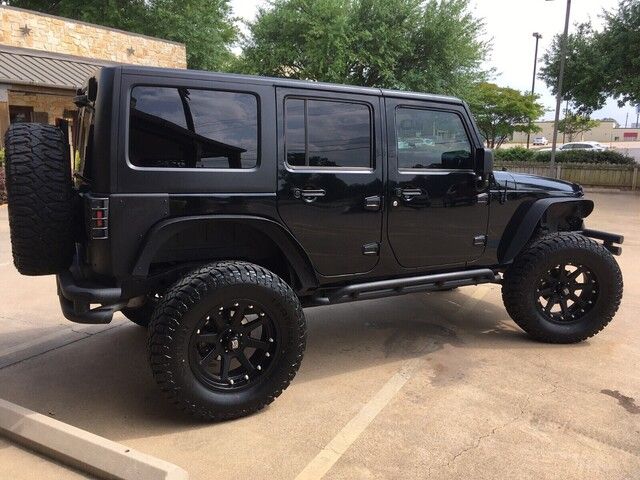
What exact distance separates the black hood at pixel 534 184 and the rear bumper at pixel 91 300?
3.02 meters

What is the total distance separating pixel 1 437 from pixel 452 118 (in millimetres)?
3688

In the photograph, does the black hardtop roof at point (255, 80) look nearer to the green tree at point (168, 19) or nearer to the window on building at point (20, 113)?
the window on building at point (20, 113)

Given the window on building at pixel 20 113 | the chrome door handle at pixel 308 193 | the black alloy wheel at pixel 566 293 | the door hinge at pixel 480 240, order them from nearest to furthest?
1. the chrome door handle at pixel 308 193
2. the door hinge at pixel 480 240
3. the black alloy wheel at pixel 566 293
4. the window on building at pixel 20 113

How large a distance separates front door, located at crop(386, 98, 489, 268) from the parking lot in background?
0.88 meters

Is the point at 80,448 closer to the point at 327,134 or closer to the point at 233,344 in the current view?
the point at 233,344

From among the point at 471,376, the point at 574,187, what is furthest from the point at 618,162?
the point at 471,376

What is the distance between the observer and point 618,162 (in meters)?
19.5

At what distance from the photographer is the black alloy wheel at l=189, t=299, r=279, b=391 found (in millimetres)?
3225

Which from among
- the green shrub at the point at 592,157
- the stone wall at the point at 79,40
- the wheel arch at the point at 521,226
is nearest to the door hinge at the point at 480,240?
the wheel arch at the point at 521,226

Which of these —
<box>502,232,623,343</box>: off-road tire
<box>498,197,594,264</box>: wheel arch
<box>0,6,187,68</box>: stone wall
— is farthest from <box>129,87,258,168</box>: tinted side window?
<box>0,6,187,68</box>: stone wall

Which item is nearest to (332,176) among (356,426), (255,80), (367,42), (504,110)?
(255,80)

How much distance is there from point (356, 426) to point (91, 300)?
5.53 ft

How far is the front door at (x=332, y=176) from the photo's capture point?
350 centimetres

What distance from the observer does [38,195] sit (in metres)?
3.05
